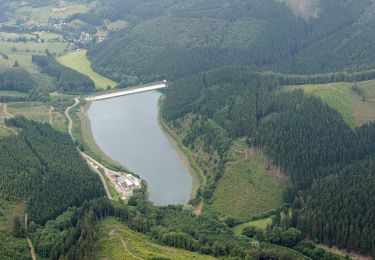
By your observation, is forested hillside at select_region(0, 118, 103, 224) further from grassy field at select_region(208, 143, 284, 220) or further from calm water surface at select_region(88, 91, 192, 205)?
grassy field at select_region(208, 143, 284, 220)

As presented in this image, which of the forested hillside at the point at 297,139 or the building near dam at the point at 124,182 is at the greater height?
the forested hillside at the point at 297,139

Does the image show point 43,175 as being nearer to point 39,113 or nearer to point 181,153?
point 181,153

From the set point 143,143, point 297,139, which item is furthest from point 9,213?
point 297,139

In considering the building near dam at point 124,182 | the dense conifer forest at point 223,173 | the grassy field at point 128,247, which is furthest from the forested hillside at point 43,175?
the grassy field at point 128,247

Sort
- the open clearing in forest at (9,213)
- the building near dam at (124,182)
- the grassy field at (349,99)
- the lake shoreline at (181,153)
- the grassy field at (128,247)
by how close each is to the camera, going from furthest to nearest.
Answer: the grassy field at (349,99) → the lake shoreline at (181,153) → the building near dam at (124,182) → the open clearing in forest at (9,213) → the grassy field at (128,247)

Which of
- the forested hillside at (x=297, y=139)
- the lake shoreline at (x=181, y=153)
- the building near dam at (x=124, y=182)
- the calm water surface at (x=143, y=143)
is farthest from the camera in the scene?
the calm water surface at (x=143, y=143)

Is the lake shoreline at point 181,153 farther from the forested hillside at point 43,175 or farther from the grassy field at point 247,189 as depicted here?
the forested hillside at point 43,175

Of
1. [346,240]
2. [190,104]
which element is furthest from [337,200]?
[190,104]
